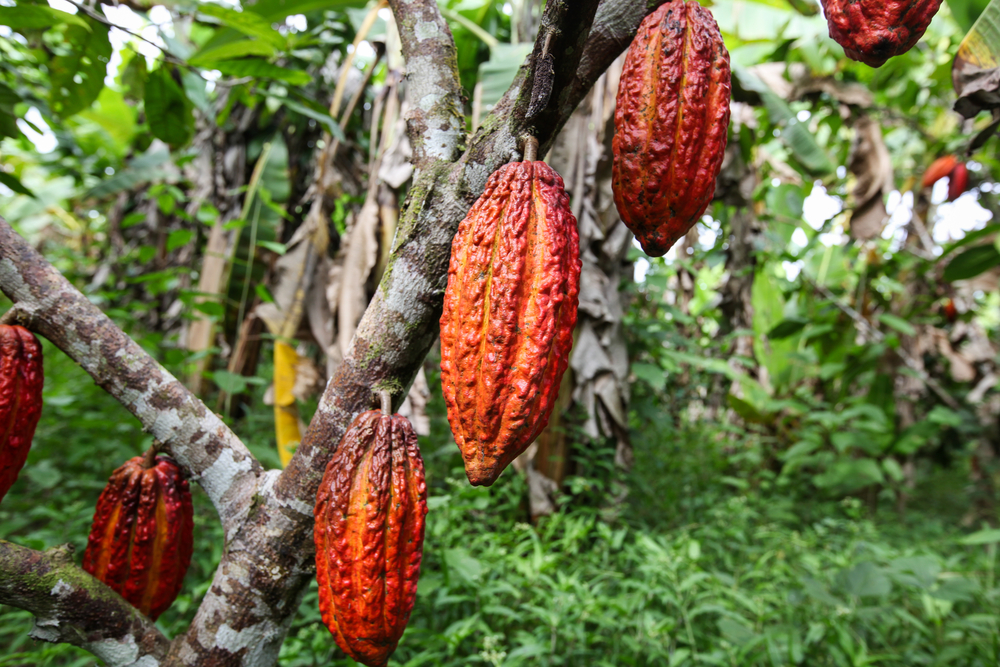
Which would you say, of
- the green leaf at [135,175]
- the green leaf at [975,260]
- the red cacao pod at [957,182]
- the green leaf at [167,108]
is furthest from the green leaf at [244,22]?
the red cacao pod at [957,182]

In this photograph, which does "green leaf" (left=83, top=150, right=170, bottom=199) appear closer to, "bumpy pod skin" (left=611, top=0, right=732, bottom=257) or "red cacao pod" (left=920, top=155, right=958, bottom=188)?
"bumpy pod skin" (left=611, top=0, right=732, bottom=257)

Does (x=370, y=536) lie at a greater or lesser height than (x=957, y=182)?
lesser

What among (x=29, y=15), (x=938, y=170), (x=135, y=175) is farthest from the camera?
(x=938, y=170)

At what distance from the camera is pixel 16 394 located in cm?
77

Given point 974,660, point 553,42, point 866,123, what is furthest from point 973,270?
point 553,42

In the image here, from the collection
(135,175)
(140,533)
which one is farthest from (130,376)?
(135,175)

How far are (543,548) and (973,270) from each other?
2.06 meters

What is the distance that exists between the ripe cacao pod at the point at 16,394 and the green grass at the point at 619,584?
26.6 inches

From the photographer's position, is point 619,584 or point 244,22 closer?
point 244,22

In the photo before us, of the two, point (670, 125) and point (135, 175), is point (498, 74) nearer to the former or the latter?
point (670, 125)

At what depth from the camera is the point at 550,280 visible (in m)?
0.56

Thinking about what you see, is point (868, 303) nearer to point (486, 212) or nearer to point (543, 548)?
point (543, 548)

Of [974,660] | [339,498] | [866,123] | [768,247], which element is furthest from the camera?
[768,247]

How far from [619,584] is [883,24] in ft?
5.22
